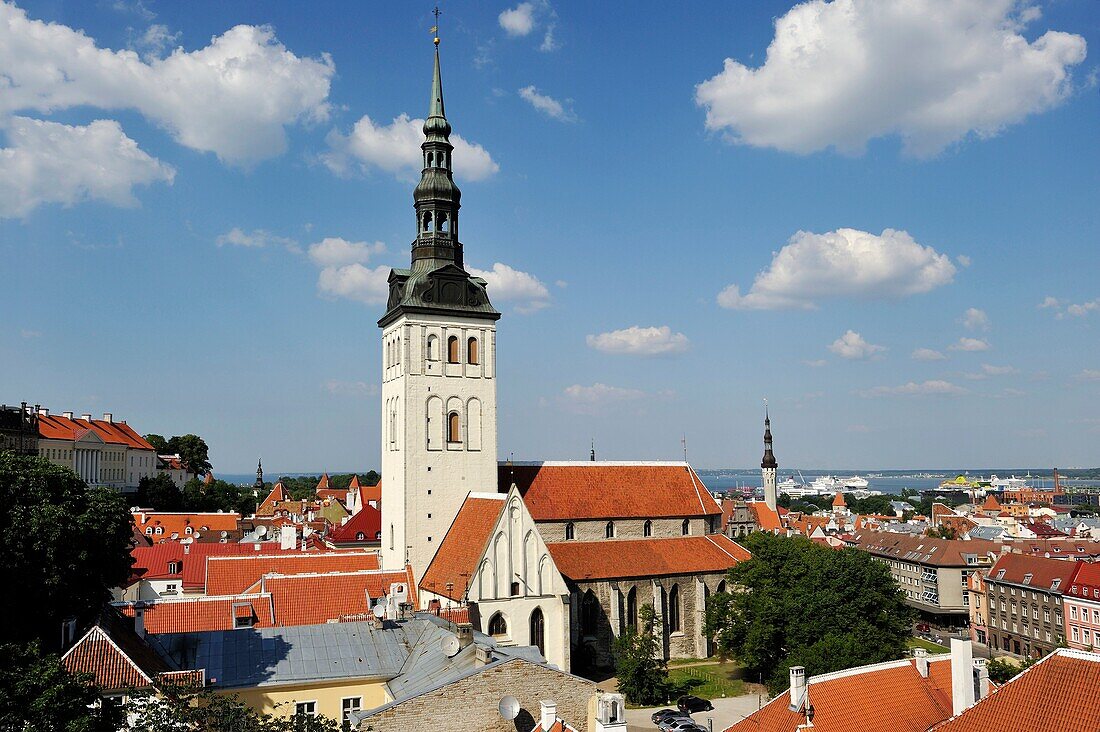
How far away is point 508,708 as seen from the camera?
858 inches

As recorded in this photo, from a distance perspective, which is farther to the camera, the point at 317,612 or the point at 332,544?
the point at 332,544

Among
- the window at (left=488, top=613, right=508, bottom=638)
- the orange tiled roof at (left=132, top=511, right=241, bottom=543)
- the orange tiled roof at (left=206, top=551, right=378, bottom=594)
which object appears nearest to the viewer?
the window at (left=488, top=613, right=508, bottom=638)

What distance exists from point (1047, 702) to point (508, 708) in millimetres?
11860

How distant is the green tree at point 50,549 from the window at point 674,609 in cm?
3174

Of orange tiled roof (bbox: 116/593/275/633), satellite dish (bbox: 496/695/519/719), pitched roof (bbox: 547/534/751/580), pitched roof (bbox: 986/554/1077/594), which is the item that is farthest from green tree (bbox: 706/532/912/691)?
pitched roof (bbox: 986/554/1077/594)

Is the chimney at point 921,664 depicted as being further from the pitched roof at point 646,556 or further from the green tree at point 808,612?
the pitched roof at point 646,556

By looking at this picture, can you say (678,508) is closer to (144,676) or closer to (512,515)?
(512,515)

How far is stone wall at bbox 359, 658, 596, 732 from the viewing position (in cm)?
2142

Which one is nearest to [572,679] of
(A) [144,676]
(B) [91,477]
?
(A) [144,676]

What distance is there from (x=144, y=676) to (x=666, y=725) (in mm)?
21888

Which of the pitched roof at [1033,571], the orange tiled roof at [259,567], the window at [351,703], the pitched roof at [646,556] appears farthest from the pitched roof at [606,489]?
the pitched roof at [1033,571]

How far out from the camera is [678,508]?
56125 mm

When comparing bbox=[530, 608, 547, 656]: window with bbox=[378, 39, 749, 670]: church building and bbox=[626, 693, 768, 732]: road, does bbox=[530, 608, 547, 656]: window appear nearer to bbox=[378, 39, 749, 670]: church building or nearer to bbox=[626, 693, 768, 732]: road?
bbox=[378, 39, 749, 670]: church building

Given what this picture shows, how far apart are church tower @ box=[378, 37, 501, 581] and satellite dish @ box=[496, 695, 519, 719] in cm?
2662
